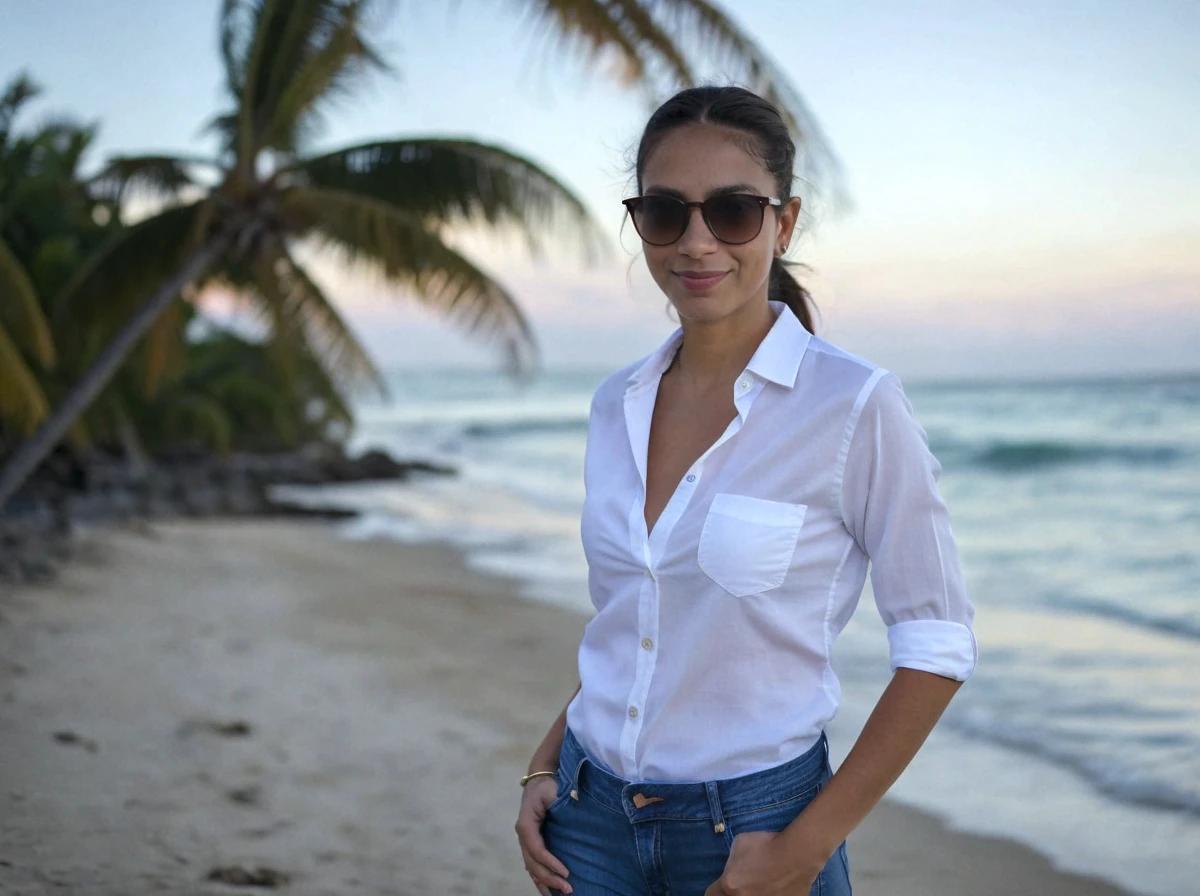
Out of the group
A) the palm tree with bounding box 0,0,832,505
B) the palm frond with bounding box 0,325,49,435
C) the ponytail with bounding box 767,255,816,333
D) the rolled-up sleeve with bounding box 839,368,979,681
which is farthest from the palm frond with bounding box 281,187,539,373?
the rolled-up sleeve with bounding box 839,368,979,681

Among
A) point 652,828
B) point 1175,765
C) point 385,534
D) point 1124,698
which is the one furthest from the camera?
point 385,534

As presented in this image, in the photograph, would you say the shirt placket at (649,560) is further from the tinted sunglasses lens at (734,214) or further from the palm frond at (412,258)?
the palm frond at (412,258)

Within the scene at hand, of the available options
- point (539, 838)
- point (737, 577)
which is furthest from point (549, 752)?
point (737, 577)

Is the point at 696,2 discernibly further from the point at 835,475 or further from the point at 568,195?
the point at 835,475

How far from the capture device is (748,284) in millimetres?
1753

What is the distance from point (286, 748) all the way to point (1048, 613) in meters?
6.74

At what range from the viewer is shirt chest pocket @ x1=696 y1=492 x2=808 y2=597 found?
1548 mm

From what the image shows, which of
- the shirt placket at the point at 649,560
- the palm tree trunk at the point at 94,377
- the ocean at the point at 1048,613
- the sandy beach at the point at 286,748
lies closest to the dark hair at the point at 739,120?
the shirt placket at the point at 649,560

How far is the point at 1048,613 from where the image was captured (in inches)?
381

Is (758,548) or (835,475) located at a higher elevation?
(835,475)

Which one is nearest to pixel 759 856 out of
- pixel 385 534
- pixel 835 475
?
pixel 835 475

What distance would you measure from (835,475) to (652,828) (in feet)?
1.89

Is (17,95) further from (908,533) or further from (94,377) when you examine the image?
(908,533)

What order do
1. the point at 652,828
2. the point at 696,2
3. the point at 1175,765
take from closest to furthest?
the point at 652,828, the point at 1175,765, the point at 696,2
